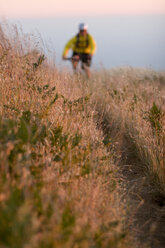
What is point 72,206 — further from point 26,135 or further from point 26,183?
point 26,135

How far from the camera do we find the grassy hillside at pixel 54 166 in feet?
4.51

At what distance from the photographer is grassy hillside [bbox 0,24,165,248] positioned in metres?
1.38

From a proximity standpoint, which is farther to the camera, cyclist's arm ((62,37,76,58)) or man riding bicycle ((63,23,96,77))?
man riding bicycle ((63,23,96,77))

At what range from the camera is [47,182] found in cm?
178

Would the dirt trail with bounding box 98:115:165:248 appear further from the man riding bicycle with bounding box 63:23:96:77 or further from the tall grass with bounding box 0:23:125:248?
the man riding bicycle with bounding box 63:23:96:77

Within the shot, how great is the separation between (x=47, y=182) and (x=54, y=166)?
1.05ft

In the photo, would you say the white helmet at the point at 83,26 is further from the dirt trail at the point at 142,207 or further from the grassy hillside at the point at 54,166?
the dirt trail at the point at 142,207

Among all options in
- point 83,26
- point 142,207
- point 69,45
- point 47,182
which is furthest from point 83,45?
point 47,182

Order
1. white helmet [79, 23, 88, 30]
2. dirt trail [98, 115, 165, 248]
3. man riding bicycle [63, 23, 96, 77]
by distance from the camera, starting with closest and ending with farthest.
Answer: dirt trail [98, 115, 165, 248], white helmet [79, 23, 88, 30], man riding bicycle [63, 23, 96, 77]

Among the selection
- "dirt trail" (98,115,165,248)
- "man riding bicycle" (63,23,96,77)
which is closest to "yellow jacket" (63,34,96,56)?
"man riding bicycle" (63,23,96,77)

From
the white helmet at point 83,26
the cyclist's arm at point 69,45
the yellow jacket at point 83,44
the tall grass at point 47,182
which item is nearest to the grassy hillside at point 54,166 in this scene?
the tall grass at point 47,182

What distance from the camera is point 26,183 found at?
5.16ft

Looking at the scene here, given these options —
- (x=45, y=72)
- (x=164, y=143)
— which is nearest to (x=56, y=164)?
(x=164, y=143)

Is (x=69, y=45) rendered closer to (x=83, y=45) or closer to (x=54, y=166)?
(x=83, y=45)
